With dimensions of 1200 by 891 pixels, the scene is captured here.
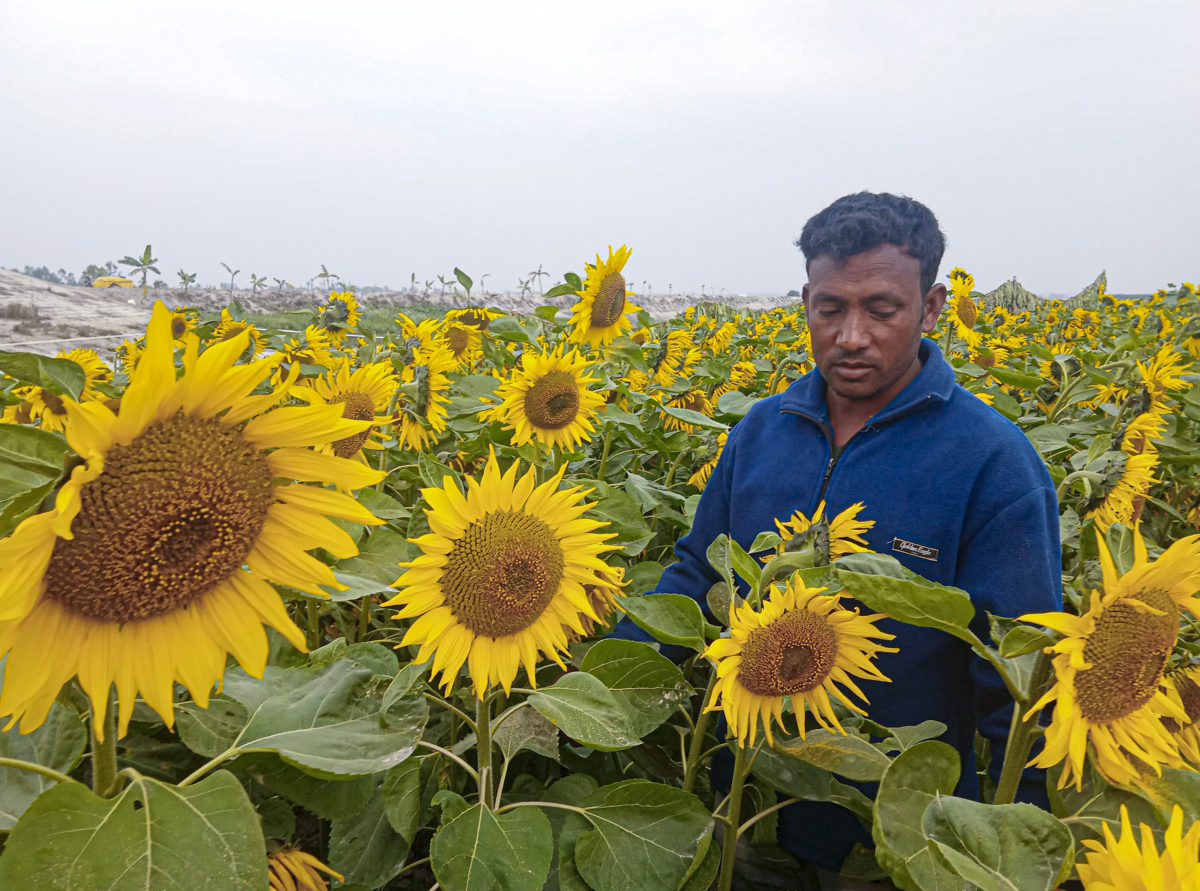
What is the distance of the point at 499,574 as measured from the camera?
3.95ft

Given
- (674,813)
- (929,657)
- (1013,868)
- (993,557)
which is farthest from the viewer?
(929,657)

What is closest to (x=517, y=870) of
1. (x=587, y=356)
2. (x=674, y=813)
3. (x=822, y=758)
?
(x=674, y=813)

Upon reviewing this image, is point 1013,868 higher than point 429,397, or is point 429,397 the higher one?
point 429,397

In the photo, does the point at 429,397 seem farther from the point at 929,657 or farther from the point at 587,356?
the point at 929,657

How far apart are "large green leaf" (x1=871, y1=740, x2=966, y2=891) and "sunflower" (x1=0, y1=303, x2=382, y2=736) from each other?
29.6 inches

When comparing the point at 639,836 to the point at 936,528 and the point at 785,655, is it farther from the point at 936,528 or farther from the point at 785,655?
the point at 936,528

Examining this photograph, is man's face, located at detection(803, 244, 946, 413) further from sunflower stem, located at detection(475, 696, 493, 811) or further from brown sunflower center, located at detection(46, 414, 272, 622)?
brown sunflower center, located at detection(46, 414, 272, 622)

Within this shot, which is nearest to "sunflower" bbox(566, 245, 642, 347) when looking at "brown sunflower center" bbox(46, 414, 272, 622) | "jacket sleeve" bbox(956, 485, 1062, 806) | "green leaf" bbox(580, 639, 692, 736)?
"jacket sleeve" bbox(956, 485, 1062, 806)

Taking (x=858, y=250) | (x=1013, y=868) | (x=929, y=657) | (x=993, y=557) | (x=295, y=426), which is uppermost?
(x=858, y=250)

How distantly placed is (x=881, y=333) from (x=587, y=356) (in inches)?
64.5

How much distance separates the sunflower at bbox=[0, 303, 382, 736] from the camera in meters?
0.67

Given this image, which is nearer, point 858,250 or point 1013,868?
point 1013,868

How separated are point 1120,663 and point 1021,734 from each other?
0.67ft

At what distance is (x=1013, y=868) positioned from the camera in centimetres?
74
